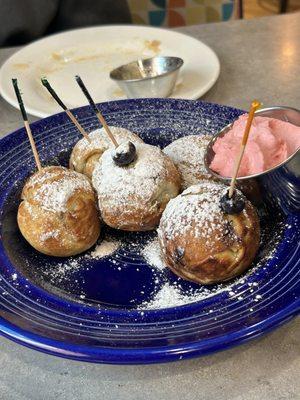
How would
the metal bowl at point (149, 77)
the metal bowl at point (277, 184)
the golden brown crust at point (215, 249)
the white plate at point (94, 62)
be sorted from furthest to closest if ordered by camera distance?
the white plate at point (94, 62)
the metal bowl at point (149, 77)
the metal bowl at point (277, 184)
the golden brown crust at point (215, 249)

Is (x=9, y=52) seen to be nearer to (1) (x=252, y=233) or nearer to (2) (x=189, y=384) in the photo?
(1) (x=252, y=233)

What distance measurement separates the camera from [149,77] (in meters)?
1.54

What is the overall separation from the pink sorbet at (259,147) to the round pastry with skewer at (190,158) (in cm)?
4

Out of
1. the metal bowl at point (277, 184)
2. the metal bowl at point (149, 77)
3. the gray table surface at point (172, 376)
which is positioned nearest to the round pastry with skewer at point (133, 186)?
the metal bowl at point (277, 184)

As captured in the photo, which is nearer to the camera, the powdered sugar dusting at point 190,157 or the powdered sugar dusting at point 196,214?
the powdered sugar dusting at point 196,214

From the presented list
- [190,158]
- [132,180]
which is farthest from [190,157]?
[132,180]

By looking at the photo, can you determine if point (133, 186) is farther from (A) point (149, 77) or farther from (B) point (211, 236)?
(A) point (149, 77)

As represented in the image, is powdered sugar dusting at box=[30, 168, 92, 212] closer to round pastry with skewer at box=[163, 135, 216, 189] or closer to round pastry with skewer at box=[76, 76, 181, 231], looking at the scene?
round pastry with skewer at box=[76, 76, 181, 231]

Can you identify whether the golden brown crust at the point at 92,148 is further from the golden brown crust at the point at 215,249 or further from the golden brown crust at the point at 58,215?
the golden brown crust at the point at 215,249

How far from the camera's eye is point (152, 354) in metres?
0.80

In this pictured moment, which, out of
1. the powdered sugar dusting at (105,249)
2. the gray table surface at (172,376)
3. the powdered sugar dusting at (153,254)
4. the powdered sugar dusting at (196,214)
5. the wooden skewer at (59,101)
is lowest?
the powdered sugar dusting at (105,249)

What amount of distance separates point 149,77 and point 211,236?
749 millimetres

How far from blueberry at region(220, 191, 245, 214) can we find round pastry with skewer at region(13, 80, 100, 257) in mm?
287

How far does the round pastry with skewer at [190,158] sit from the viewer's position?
114cm
